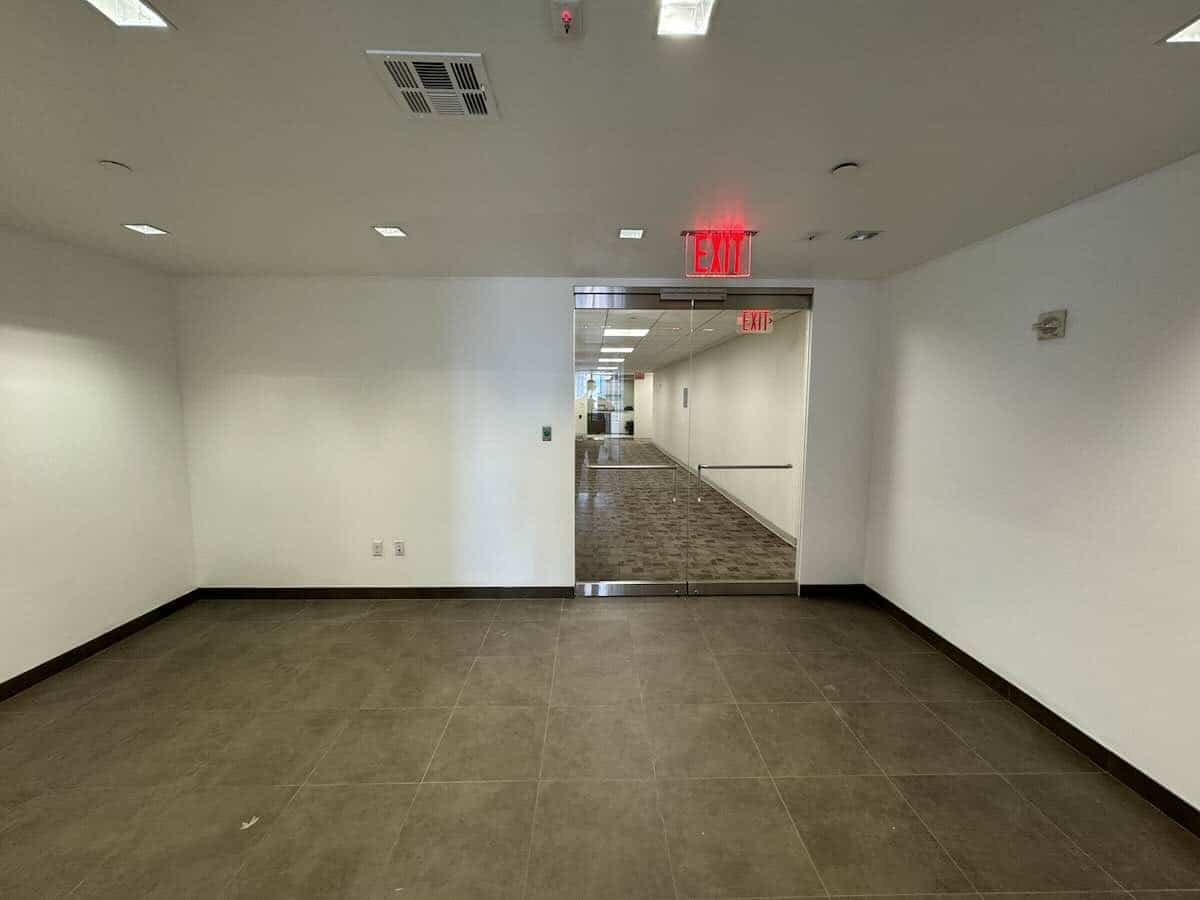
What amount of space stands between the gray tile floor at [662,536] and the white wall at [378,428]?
2.15 ft

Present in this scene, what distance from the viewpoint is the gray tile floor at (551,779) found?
1739 mm

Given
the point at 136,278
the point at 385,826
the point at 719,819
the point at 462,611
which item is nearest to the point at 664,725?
the point at 719,819

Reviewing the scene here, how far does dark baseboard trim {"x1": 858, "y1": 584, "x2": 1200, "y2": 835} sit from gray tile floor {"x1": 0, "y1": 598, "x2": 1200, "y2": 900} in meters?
0.07

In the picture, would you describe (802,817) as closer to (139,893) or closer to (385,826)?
(385,826)

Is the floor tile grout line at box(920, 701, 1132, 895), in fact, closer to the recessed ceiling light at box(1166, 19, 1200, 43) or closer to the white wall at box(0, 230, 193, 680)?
the recessed ceiling light at box(1166, 19, 1200, 43)

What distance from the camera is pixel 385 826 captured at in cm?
193

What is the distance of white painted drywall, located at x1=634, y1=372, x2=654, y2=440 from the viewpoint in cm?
502

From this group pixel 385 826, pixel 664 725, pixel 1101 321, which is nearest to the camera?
pixel 385 826

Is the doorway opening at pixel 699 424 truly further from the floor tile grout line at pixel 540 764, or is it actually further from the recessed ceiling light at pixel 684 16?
the recessed ceiling light at pixel 684 16

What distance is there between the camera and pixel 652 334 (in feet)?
16.1

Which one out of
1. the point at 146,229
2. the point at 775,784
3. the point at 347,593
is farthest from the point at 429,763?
the point at 146,229

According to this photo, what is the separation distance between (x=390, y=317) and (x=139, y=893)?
359cm

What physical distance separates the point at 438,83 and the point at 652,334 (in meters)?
3.53

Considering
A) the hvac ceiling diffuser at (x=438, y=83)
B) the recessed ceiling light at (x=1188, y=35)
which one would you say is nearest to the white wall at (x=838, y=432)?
the recessed ceiling light at (x=1188, y=35)
